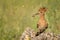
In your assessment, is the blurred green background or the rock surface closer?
the rock surface

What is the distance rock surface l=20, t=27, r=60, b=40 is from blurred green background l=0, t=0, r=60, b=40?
0.08 meters

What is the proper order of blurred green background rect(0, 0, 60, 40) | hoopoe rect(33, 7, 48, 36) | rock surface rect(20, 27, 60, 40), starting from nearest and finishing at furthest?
rock surface rect(20, 27, 60, 40) < hoopoe rect(33, 7, 48, 36) < blurred green background rect(0, 0, 60, 40)

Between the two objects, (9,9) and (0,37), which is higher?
Answer: (9,9)

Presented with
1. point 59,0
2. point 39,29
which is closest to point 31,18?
point 39,29

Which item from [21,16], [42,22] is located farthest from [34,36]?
[21,16]

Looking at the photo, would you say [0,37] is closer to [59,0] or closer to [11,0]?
[11,0]

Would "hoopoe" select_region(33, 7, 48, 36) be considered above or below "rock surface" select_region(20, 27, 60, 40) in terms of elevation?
above

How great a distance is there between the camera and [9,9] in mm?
3629

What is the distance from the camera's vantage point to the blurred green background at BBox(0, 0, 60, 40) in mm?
3568

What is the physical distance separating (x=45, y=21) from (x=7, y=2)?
55cm

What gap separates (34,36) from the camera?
3.38 meters

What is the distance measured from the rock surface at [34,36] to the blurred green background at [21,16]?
3.2 inches

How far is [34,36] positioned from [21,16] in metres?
0.36

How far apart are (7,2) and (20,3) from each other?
6.4 inches
